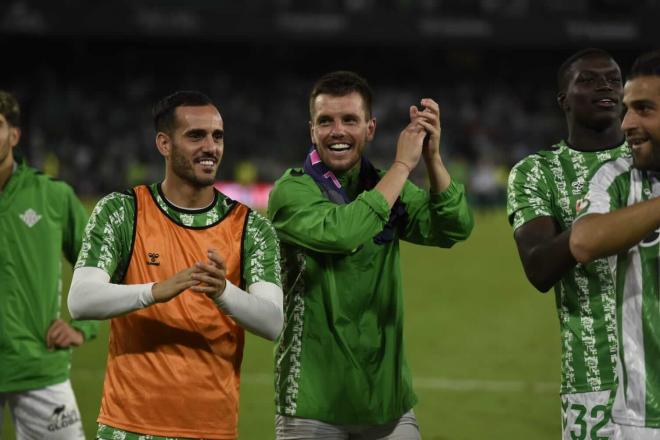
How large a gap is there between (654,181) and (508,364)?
7.77 m

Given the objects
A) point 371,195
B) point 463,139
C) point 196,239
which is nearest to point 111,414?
point 196,239

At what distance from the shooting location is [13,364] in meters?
5.18

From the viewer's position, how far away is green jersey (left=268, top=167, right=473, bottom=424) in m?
4.25

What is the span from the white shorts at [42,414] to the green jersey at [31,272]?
7cm

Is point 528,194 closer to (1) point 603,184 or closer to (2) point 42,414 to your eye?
(1) point 603,184

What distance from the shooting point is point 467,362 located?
11.0 meters

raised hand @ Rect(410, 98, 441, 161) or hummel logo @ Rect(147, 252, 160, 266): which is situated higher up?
raised hand @ Rect(410, 98, 441, 161)

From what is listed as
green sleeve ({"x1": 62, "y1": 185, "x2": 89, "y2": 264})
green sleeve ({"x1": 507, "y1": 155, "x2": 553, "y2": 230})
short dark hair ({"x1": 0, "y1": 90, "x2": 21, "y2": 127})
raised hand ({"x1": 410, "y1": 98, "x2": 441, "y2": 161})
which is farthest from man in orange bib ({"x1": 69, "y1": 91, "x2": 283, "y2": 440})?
green sleeve ({"x1": 62, "y1": 185, "x2": 89, "y2": 264})

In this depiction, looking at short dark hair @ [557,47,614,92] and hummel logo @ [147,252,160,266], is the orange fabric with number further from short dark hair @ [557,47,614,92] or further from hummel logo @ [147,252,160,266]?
short dark hair @ [557,47,614,92]

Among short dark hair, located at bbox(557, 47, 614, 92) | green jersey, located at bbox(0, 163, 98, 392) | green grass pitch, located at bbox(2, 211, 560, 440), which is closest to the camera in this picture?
short dark hair, located at bbox(557, 47, 614, 92)

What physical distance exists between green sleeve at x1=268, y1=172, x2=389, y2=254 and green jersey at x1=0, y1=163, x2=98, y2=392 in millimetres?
1616

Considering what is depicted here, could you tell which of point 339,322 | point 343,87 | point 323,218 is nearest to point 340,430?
point 339,322

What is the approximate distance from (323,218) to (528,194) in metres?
0.91

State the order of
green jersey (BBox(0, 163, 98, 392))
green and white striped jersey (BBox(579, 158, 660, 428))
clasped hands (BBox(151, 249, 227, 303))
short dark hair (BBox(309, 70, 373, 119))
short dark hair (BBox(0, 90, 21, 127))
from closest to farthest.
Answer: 1. green and white striped jersey (BBox(579, 158, 660, 428))
2. clasped hands (BBox(151, 249, 227, 303))
3. short dark hair (BBox(309, 70, 373, 119))
4. short dark hair (BBox(0, 90, 21, 127))
5. green jersey (BBox(0, 163, 98, 392))
